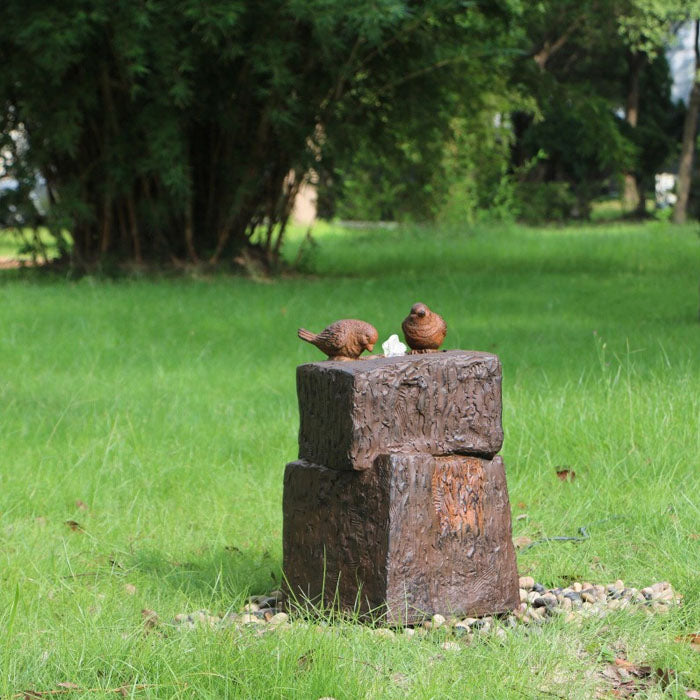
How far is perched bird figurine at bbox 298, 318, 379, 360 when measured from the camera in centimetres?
402

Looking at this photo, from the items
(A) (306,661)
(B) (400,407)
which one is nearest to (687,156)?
(B) (400,407)

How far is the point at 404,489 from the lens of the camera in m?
3.61

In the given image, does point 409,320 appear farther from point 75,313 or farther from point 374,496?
point 75,313

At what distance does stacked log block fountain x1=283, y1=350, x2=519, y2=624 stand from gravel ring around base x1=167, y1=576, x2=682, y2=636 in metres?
0.05

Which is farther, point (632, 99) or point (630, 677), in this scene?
point (632, 99)

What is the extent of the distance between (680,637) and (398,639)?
0.89 metres

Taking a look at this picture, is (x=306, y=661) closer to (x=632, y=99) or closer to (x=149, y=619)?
(x=149, y=619)

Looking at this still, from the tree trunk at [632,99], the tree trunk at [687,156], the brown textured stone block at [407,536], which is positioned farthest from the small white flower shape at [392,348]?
the tree trunk at [632,99]

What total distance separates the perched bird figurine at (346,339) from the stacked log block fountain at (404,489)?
22 cm

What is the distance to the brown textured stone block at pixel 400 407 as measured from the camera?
3.60 meters

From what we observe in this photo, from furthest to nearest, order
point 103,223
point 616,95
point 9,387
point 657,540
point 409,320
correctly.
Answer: point 616,95 → point 103,223 → point 9,387 → point 657,540 → point 409,320

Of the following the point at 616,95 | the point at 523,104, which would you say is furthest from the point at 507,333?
the point at 616,95

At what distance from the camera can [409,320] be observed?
3994mm

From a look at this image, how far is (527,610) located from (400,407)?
826mm
